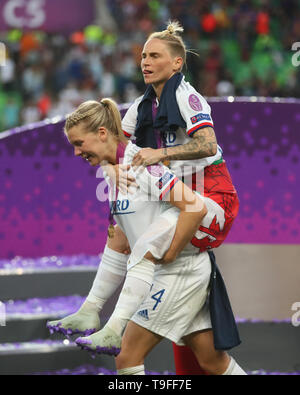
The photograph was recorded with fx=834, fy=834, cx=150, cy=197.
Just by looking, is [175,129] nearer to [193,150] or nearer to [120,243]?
[193,150]

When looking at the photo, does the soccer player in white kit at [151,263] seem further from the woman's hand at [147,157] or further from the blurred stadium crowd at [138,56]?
the blurred stadium crowd at [138,56]

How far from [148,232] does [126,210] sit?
0.12m

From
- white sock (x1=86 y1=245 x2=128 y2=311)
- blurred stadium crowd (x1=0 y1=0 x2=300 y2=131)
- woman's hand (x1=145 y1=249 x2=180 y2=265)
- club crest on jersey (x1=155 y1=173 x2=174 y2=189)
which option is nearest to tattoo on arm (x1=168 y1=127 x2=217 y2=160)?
club crest on jersey (x1=155 y1=173 x2=174 y2=189)

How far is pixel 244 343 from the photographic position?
4555mm

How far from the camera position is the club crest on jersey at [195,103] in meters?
3.12

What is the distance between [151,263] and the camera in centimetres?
296

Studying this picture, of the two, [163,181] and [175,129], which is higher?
[175,129]

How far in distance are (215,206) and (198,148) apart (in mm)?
240

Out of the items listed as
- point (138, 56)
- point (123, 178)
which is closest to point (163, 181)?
point (123, 178)

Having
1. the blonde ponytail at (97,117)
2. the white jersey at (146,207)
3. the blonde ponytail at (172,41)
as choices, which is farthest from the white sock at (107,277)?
the blonde ponytail at (172,41)

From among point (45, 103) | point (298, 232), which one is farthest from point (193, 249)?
point (45, 103)

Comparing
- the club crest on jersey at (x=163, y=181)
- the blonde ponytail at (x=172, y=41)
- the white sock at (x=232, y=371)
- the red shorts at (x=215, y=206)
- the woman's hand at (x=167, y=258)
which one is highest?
the blonde ponytail at (x=172, y=41)
